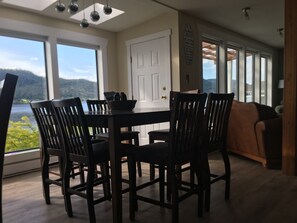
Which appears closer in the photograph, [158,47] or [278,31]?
[158,47]

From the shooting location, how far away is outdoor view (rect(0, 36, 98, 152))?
3463mm

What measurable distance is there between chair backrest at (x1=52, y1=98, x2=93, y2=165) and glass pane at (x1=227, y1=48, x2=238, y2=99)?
4.48m

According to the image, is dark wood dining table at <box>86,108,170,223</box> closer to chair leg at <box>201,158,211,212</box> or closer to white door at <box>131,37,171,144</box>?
chair leg at <box>201,158,211,212</box>

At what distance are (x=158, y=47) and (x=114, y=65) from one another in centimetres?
104

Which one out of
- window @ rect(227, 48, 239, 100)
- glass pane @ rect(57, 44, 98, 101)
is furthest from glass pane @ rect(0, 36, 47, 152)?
window @ rect(227, 48, 239, 100)

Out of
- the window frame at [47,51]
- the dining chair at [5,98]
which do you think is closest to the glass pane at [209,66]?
the window frame at [47,51]

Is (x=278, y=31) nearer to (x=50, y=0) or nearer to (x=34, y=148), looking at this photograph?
(x=50, y=0)

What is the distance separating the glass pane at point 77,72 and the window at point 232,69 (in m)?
2.98

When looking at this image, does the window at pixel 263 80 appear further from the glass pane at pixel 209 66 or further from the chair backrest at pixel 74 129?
the chair backrest at pixel 74 129

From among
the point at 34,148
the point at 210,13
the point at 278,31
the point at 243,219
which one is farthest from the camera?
the point at 278,31

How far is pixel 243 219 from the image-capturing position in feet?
6.16

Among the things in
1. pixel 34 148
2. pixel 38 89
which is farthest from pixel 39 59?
pixel 34 148

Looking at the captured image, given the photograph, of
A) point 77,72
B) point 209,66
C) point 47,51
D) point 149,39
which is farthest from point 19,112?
point 209,66

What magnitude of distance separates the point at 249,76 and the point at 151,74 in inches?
131
